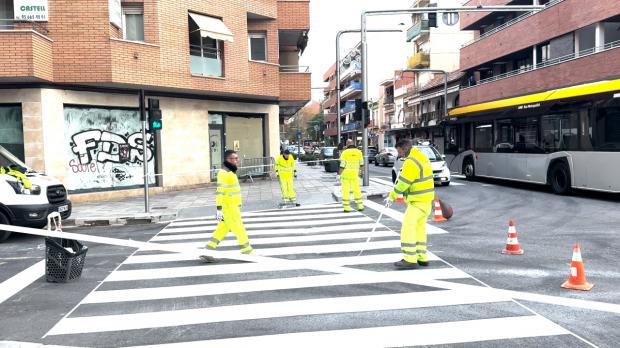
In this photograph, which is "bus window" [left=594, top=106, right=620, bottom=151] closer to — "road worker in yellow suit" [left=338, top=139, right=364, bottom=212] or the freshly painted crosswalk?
"road worker in yellow suit" [left=338, top=139, right=364, bottom=212]

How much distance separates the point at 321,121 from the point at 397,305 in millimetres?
90305

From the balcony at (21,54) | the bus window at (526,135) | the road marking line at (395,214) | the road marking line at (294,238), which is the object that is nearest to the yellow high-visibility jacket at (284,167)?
the road marking line at (395,214)

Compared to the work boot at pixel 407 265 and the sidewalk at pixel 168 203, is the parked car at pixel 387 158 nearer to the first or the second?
the sidewalk at pixel 168 203

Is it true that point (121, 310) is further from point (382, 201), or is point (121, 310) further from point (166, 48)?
point (166, 48)

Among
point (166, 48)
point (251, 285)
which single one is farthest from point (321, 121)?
point (251, 285)

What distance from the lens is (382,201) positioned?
51.5ft

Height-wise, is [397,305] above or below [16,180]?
below

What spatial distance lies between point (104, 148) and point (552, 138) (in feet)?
49.6

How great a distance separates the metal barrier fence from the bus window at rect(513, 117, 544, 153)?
36.2 feet

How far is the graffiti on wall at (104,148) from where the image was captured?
55.2 ft

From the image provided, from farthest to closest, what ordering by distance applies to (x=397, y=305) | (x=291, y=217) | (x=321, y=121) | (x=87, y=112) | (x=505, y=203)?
(x=321, y=121) → (x=87, y=112) → (x=505, y=203) → (x=291, y=217) → (x=397, y=305)

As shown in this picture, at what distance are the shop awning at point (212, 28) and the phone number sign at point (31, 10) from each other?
520 cm

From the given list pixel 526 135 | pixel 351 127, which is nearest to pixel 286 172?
pixel 526 135

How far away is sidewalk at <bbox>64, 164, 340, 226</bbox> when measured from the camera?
12.6 m
